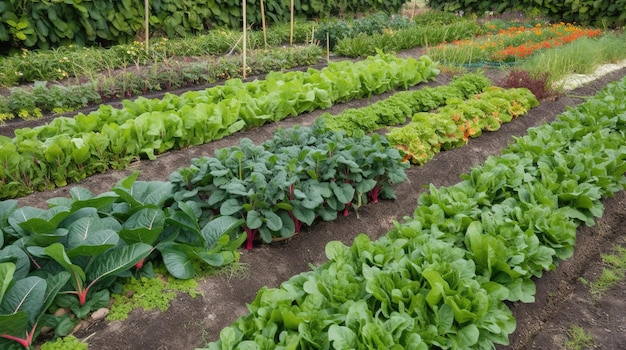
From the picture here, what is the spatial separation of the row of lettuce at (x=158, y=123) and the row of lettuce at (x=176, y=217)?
1.11 meters

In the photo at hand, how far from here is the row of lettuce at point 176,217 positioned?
2551 millimetres

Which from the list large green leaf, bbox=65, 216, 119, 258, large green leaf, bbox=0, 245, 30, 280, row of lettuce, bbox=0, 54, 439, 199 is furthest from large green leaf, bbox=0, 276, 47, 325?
row of lettuce, bbox=0, 54, 439, 199

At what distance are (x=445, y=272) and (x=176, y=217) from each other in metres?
1.79

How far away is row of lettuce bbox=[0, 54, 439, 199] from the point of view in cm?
426

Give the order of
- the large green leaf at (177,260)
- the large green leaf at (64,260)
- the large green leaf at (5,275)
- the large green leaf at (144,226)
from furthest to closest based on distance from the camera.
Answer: the large green leaf at (177,260) < the large green leaf at (144,226) < the large green leaf at (64,260) < the large green leaf at (5,275)

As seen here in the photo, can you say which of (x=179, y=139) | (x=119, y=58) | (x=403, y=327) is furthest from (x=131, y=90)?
(x=403, y=327)

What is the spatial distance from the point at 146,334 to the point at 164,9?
32.3ft

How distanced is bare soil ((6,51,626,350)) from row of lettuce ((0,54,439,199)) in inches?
6.3

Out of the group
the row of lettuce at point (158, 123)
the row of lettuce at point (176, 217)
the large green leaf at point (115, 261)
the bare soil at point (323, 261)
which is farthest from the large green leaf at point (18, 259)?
the row of lettuce at point (158, 123)

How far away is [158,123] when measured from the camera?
4895 mm

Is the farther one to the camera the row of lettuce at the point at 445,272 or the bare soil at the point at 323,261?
the bare soil at the point at 323,261

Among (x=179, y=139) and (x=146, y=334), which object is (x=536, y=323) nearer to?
(x=146, y=334)

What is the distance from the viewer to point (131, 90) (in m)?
7.20

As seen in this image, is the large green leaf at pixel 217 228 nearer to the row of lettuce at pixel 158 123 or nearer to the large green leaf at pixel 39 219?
the large green leaf at pixel 39 219
